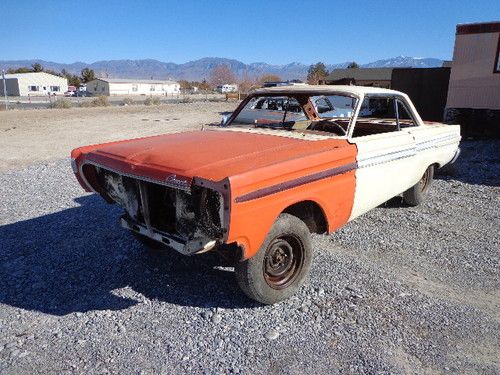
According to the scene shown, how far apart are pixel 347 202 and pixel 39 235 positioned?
3.41m

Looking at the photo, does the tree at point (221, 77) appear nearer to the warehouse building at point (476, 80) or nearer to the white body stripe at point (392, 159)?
the warehouse building at point (476, 80)

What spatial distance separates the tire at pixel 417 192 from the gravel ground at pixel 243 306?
0.51 meters

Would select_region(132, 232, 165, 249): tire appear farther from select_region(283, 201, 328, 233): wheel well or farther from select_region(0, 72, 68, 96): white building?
select_region(0, 72, 68, 96): white building

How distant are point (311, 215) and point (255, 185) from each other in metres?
1.02

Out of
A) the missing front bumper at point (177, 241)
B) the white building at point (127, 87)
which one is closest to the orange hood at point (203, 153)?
the missing front bumper at point (177, 241)

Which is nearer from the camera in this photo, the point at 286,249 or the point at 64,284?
the point at 286,249

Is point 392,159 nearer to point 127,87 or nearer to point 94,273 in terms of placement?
point 94,273

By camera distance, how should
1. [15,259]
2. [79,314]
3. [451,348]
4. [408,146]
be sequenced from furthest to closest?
[408,146] → [15,259] → [79,314] → [451,348]

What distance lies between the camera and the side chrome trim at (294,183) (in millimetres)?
2646

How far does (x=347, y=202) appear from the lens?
3631mm

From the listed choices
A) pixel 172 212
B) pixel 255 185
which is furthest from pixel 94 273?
pixel 255 185

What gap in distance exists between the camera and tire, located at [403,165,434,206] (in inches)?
214

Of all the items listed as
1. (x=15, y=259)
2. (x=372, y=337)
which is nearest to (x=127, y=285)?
(x=15, y=259)

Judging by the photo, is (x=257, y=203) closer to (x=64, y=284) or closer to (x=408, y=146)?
(x=64, y=284)
